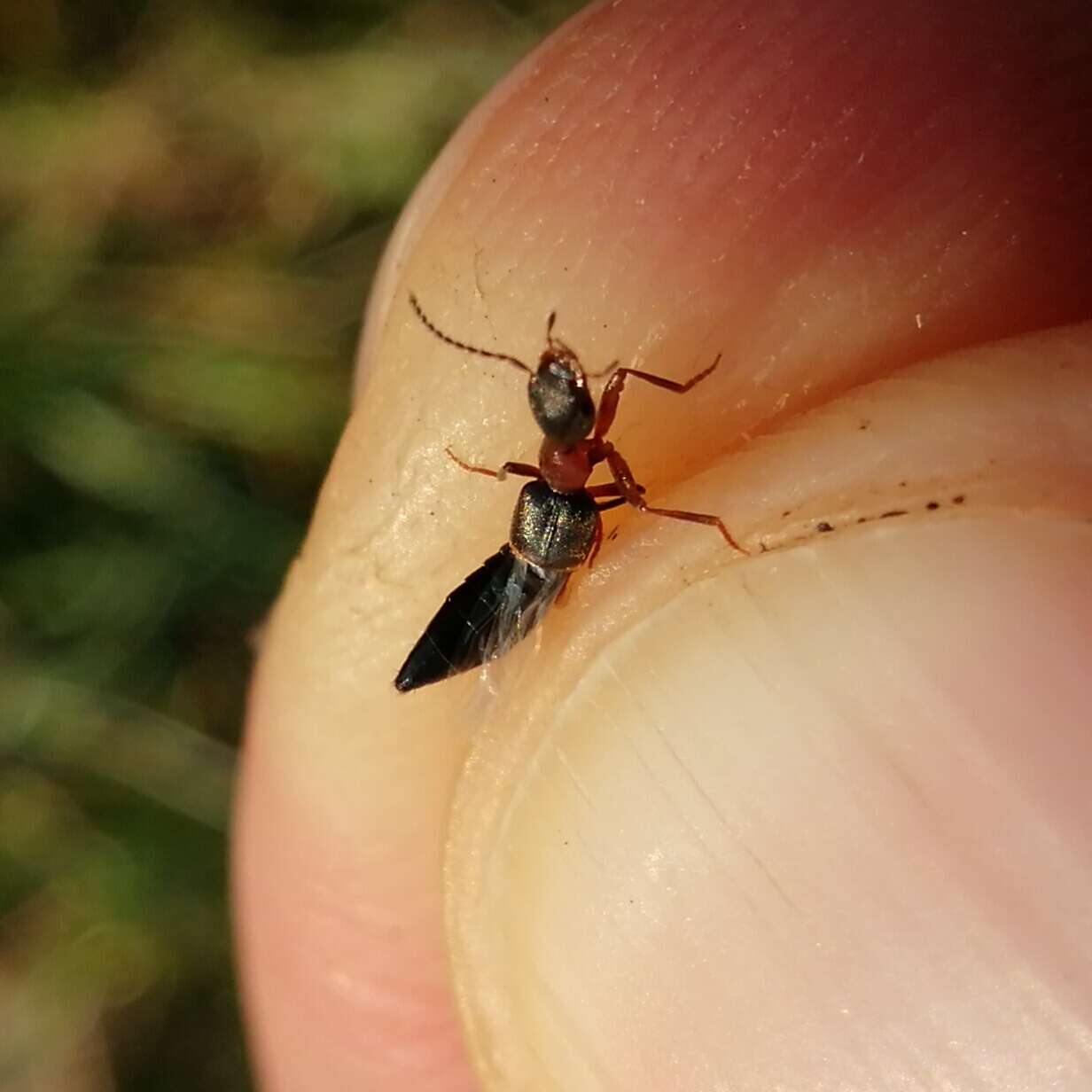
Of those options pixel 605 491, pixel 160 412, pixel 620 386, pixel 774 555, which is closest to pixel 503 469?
pixel 605 491

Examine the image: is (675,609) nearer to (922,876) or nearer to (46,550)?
(922,876)

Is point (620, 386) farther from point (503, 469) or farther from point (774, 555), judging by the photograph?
point (774, 555)

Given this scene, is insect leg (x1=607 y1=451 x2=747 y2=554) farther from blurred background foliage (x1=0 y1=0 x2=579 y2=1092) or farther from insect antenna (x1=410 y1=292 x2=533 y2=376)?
blurred background foliage (x1=0 y1=0 x2=579 y2=1092)

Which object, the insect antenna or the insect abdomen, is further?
the insect abdomen

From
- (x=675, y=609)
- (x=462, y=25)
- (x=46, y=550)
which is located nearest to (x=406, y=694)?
(x=675, y=609)

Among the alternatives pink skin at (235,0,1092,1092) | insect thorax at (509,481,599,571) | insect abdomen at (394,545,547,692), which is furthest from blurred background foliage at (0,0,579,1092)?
insect thorax at (509,481,599,571)

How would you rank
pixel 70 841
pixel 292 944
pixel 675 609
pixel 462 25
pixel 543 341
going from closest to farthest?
1. pixel 675 609
2. pixel 543 341
3. pixel 292 944
4. pixel 70 841
5. pixel 462 25

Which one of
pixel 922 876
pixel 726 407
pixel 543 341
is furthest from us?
pixel 543 341
